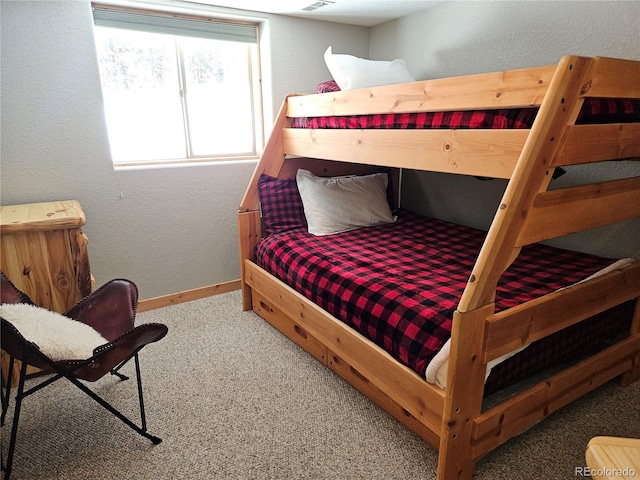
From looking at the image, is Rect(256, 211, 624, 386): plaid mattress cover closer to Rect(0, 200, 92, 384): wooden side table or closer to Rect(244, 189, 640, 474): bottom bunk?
Rect(244, 189, 640, 474): bottom bunk

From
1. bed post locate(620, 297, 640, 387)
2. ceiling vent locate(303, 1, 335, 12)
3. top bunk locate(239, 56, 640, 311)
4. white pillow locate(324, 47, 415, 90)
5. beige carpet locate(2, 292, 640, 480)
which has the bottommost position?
beige carpet locate(2, 292, 640, 480)

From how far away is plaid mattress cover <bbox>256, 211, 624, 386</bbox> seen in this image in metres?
1.57

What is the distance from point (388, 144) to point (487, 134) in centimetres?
50

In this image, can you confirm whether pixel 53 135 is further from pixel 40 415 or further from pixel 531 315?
pixel 531 315

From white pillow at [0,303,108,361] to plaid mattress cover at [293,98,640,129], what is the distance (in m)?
1.49

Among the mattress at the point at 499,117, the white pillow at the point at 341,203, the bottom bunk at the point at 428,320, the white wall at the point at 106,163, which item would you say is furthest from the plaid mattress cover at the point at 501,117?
the white wall at the point at 106,163

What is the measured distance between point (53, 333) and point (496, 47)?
2700mm

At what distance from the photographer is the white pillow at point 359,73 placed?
226 centimetres

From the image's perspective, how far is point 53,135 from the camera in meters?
2.39

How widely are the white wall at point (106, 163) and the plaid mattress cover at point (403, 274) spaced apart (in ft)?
1.90

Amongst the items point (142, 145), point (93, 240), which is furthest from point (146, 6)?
point (93, 240)

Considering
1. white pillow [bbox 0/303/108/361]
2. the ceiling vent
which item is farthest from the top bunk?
white pillow [bbox 0/303/108/361]

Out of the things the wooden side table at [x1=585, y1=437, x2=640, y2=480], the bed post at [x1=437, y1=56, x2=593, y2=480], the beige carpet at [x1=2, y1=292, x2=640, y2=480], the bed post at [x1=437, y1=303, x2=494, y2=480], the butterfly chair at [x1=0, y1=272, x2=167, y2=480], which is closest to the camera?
the wooden side table at [x1=585, y1=437, x2=640, y2=480]

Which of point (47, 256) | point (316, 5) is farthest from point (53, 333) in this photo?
point (316, 5)
